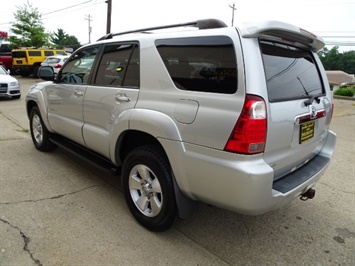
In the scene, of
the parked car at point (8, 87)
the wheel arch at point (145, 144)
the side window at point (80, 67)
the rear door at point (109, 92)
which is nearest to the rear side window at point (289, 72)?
the wheel arch at point (145, 144)

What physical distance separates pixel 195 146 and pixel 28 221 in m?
1.85

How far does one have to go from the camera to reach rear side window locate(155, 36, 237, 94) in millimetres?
2162

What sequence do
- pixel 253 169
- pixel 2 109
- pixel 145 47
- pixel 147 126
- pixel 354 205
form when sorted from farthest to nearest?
pixel 2 109 → pixel 354 205 → pixel 145 47 → pixel 147 126 → pixel 253 169

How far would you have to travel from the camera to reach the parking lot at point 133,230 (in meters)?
2.46

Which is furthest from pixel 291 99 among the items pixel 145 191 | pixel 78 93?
pixel 78 93

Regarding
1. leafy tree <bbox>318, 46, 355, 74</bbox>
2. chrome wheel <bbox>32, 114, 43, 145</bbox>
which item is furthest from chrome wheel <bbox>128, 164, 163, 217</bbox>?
leafy tree <bbox>318, 46, 355, 74</bbox>

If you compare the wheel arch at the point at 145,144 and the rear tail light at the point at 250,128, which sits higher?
the rear tail light at the point at 250,128

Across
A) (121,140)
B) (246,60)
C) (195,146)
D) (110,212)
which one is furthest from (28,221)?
(246,60)

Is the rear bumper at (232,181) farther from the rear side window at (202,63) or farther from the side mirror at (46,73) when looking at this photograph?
the side mirror at (46,73)

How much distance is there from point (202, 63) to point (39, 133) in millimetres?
3680

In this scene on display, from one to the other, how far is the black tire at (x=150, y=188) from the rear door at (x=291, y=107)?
0.89 m

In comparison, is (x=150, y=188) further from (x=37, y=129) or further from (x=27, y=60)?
(x=27, y=60)

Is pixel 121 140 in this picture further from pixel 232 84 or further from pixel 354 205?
pixel 354 205

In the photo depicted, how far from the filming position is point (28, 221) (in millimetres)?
2854
